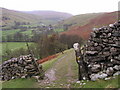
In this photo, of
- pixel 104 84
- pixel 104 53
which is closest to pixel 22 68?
pixel 104 53

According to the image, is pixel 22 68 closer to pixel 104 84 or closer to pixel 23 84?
pixel 23 84

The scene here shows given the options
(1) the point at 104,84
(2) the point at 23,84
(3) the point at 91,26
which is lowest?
(2) the point at 23,84

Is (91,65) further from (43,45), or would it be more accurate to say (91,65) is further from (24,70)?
(43,45)

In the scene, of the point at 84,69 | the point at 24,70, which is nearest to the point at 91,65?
the point at 84,69

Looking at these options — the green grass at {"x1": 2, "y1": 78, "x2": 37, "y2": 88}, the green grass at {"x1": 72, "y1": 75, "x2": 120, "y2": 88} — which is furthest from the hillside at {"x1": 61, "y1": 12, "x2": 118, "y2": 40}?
the green grass at {"x1": 72, "y1": 75, "x2": 120, "y2": 88}

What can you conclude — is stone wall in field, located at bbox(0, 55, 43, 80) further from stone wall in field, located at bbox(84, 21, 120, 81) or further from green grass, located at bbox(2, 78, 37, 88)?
stone wall in field, located at bbox(84, 21, 120, 81)
